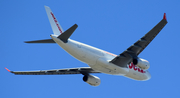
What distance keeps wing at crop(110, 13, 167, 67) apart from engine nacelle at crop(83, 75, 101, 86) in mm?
5375

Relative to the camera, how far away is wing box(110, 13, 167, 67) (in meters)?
29.2

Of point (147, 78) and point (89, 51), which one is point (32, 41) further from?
point (147, 78)

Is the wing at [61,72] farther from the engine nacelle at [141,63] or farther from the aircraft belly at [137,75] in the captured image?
the engine nacelle at [141,63]

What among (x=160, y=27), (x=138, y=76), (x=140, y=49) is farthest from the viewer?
(x=138, y=76)

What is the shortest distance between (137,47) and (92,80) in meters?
8.78

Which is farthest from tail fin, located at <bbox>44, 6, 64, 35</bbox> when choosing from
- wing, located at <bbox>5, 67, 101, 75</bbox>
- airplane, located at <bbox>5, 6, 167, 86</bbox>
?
wing, located at <bbox>5, 67, 101, 75</bbox>

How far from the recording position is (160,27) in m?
29.2

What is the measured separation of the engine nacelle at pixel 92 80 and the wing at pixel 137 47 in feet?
17.6

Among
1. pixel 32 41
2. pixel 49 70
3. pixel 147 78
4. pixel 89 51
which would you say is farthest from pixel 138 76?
pixel 32 41

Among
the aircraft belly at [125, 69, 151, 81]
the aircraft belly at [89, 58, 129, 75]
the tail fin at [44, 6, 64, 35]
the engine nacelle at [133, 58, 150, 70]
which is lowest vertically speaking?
the aircraft belly at [89, 58, 129, 75]

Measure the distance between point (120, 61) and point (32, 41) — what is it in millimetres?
9749

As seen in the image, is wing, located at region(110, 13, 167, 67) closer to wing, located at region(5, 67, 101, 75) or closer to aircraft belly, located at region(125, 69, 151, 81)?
aircraft belly, located at region(125, 69, 151, 81)

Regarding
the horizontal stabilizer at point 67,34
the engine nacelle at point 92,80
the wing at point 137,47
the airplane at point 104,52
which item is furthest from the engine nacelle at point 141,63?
the horizontal stabilizer at point 67,34

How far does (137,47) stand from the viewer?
31.2 meters
